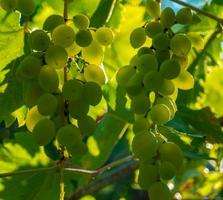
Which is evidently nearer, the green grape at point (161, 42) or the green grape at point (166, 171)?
the green grape at point (166, 171)

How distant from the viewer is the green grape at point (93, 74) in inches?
36.1

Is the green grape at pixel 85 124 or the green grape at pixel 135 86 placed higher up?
the green grape at pixel 135 86

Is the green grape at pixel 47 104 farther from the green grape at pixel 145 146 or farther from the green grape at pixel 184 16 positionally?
the green grape at pixel 184 16

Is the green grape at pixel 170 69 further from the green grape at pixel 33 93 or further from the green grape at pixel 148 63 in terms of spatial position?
the green grape at pixel 33 93

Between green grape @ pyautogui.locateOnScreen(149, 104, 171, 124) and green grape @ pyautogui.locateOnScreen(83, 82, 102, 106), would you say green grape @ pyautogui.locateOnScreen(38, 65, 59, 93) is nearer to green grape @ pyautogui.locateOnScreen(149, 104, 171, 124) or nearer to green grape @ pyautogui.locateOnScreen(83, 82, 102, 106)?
green grape @ pyautogui.locateOnScreen(83, 82, 102, 106)

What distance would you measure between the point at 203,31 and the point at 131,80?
0.50 meters

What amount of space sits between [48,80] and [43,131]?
78 mm

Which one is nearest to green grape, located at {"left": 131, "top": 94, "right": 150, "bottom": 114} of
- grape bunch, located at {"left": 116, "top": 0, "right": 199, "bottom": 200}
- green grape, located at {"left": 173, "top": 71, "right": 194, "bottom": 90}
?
grape bunch, located at {"left": 116, "top": 0, "right": 199, "bottom": 200}

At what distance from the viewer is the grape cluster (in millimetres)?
835

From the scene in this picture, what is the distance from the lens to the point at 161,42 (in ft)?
2.93

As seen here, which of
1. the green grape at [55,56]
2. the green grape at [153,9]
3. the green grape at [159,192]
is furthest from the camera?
the green grape at [153,9]

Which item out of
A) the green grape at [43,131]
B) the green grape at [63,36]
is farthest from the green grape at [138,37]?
the green grape at [43,131]

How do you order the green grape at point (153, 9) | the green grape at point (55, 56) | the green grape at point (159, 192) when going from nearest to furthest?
the green grape at point (159, 192), the green grape at point (55, 56), the green grape at point (153, 9)

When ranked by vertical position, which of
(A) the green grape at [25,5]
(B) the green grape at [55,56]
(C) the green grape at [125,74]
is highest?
(A) the green grape at [25,5]
